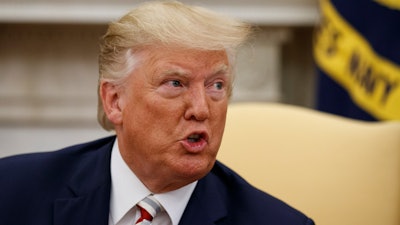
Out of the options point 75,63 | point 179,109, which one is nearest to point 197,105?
point 179,109

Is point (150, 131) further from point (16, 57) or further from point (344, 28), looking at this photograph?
point (16, 57)

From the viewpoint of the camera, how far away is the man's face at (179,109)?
5.24 ft

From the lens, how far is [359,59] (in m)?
3.60

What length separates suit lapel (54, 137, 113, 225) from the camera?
1723 millimetres

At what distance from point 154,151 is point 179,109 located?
0.33ft

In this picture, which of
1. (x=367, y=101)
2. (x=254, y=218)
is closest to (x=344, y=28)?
(x=367, y=101)

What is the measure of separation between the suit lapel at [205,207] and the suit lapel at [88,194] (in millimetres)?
170

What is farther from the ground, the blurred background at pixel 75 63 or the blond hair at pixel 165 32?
the blond hair at pixel 165 32

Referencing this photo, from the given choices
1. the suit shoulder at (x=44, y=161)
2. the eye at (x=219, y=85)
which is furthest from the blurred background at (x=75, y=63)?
the eye at (x=219, y=85)

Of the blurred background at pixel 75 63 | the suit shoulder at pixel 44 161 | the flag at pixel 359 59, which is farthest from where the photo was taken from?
the blurred background at pixel 75 63

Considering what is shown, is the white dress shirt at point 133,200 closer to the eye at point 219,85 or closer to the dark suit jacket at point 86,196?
the dark suit jacket at point 86,196

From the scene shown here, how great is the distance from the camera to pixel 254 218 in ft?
5.81

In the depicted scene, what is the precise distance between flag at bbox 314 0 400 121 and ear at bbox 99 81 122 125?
1719mm

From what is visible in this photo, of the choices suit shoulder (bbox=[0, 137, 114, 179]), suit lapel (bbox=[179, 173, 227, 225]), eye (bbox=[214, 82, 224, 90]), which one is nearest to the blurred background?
suit shoulder (bbox=[0, 137, 114, 179])
